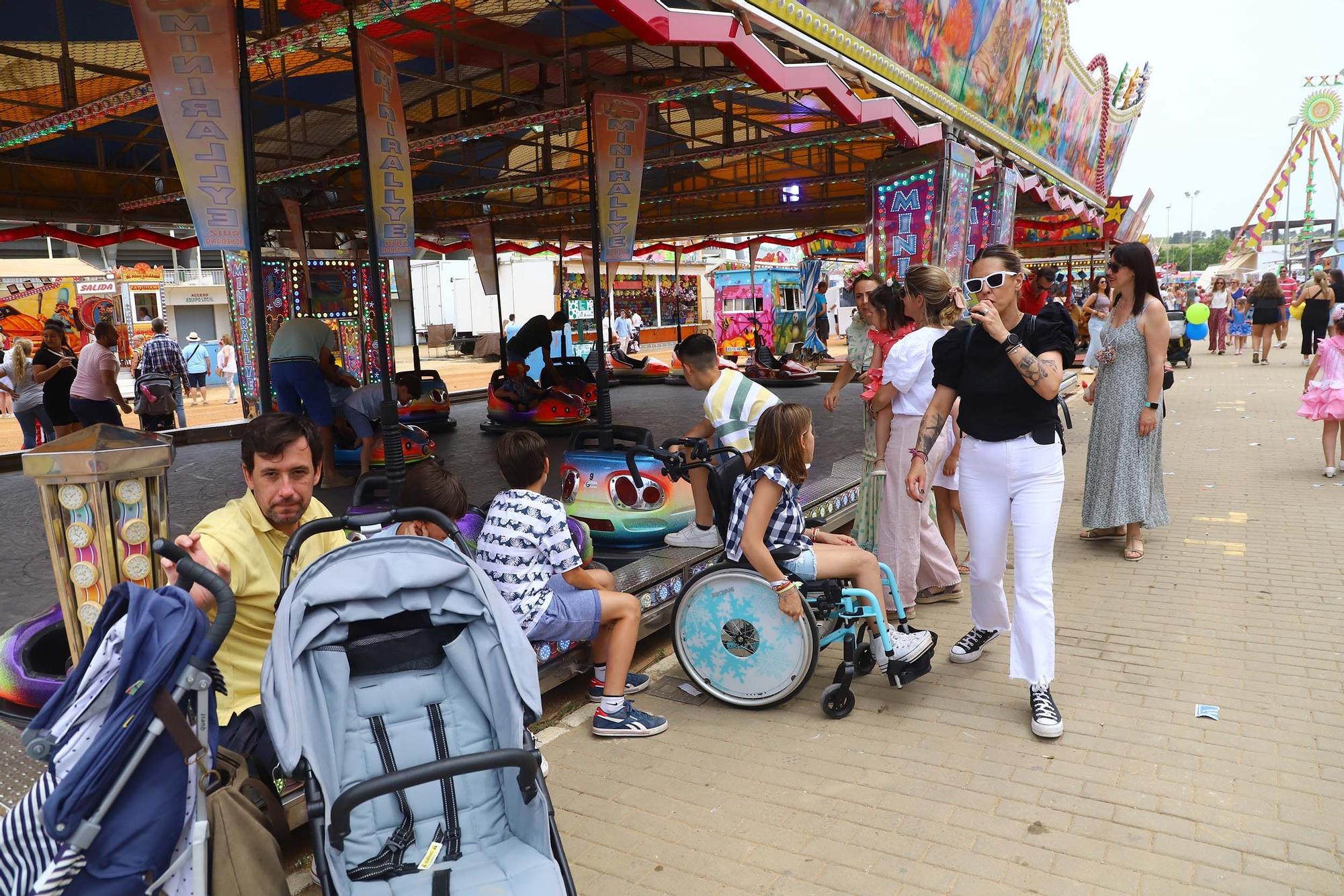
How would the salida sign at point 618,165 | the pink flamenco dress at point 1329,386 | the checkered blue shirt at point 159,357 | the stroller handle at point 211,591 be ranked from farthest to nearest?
the checkered blue shirt at point 159,357 → the pink flamenco dress at point 1329,386 → the salida sign at point 618,165 → the stroller handle at point 211,591

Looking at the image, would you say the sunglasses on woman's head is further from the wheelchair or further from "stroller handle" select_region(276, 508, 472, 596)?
"stroller handle" select_region(276, 508, 472, 596)

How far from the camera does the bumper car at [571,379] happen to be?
Result: 38.8 ft

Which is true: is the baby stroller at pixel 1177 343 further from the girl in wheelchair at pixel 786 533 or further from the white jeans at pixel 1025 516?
the girl in wheelchair at pixel 786 533

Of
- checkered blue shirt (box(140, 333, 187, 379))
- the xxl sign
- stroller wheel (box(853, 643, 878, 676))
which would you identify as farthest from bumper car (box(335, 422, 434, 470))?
stroller wheel (box(853, 643, 878, 676))

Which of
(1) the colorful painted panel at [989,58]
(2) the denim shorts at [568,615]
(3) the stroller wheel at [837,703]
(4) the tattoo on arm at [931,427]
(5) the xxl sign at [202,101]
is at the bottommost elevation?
(3) the stroller wheel at [837,703]

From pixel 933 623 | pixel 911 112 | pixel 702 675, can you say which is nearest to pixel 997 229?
pixel 911 112

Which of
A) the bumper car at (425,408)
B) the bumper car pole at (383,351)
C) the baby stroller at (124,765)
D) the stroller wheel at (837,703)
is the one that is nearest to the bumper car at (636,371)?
the bumper car at (425,408)

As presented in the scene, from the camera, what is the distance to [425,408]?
11.4m

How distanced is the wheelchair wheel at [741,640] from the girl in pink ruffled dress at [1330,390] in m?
6.56

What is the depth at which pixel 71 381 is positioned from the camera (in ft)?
30.8

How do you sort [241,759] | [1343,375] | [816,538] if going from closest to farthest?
1. [241,759]
2. [816,538]
3. [1343,375]

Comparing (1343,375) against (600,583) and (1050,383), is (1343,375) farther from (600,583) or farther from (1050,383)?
(600,583)

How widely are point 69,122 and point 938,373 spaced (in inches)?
281

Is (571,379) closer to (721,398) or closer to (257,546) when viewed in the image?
(721,398)
